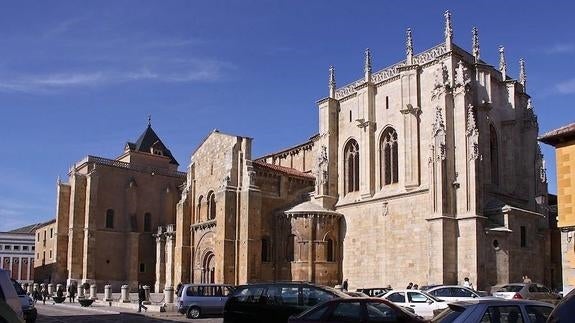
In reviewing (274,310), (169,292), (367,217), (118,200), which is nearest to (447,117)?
(367,217)

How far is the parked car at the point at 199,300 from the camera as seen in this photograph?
2778 cm

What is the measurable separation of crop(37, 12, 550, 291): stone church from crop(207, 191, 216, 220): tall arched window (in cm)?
10

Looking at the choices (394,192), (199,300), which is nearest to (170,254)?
(394,192)

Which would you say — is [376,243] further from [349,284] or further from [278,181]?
[278,181]

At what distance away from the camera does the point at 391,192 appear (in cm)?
3884

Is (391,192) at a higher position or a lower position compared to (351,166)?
lower

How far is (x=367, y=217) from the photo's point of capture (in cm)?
4012

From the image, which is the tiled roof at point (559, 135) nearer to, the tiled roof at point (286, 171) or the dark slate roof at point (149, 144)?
the tiled roof at point (286, 171)

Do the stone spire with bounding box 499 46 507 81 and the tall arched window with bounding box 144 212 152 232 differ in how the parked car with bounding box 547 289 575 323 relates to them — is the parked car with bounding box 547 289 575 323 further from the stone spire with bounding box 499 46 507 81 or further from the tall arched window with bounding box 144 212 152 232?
the tall arched window with bounding box 144 212 152 232

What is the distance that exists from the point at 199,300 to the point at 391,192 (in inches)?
610

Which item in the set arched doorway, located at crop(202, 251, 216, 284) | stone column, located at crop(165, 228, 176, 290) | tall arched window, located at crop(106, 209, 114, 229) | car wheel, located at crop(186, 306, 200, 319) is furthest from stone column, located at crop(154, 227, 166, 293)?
car wheel, located at crop(186, 306, 200, 319)

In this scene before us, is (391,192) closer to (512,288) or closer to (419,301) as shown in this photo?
(512,288)

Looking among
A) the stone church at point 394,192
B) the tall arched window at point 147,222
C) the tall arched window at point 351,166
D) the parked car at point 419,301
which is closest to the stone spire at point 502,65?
the stone church at point 394,192

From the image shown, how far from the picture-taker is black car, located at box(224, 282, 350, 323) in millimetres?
17375
